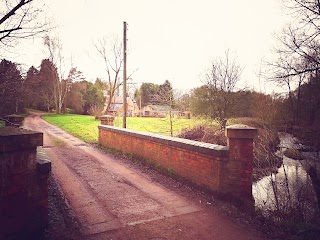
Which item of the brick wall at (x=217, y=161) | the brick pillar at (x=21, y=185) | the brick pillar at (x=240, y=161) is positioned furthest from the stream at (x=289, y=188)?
the brick pillar at (x=21, y=185)

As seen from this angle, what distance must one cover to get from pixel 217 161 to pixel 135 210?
2197mm

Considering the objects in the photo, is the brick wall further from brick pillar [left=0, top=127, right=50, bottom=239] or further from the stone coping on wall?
brick pillar [left=0, top=127, right=50, bottom=239]

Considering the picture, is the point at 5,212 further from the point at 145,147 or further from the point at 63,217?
the point at 145,147

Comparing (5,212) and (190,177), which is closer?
(5,212)

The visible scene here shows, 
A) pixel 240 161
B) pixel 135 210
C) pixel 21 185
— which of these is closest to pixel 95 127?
pixel 135 210

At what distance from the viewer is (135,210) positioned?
15.2 ft

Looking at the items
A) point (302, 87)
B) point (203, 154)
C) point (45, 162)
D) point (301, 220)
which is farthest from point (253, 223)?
point (302, 87)

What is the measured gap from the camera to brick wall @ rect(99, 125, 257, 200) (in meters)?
4.95

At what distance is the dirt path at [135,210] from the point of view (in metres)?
3.80

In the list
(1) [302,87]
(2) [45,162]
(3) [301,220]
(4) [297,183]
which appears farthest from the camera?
(1) [302,87]

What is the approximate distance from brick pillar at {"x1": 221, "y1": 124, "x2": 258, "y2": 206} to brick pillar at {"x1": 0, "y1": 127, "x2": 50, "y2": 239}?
3.84 meters

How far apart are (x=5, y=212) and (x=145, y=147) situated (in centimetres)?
564

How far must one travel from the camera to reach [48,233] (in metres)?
3.59

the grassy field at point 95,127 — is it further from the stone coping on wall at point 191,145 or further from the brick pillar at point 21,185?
the brick pillar at point 21,185
